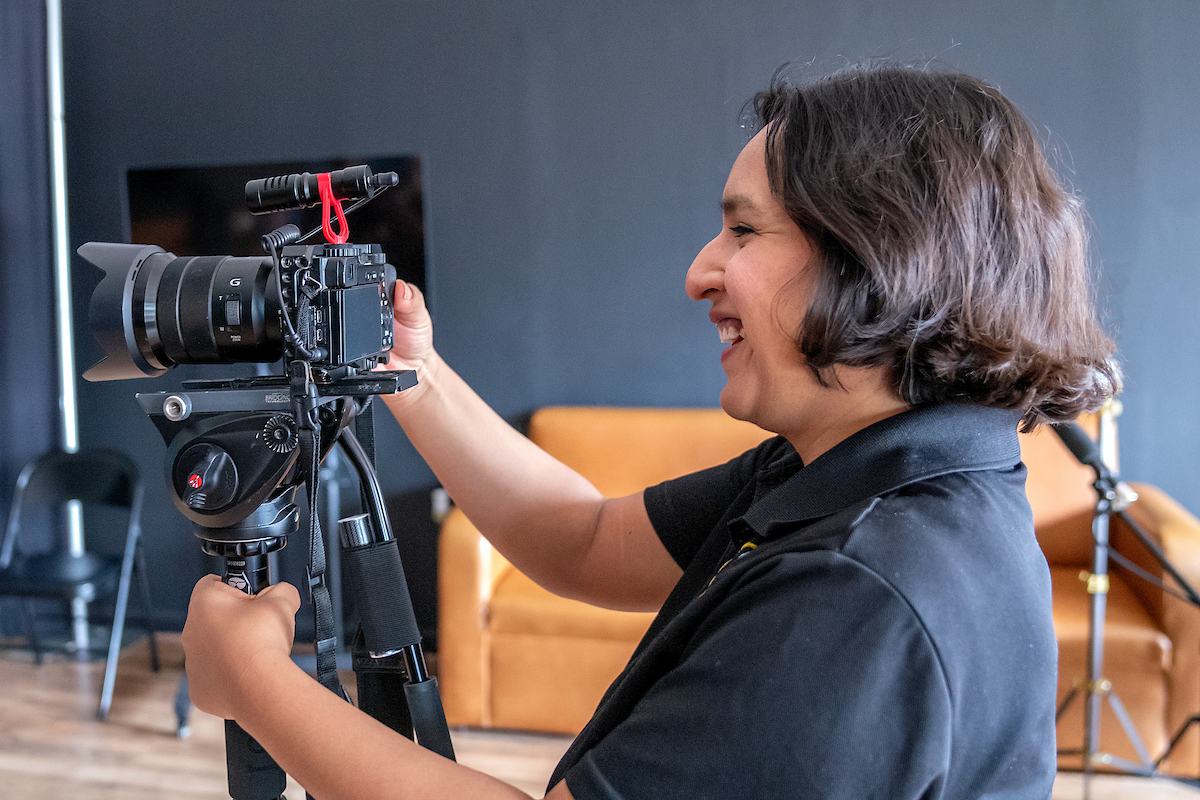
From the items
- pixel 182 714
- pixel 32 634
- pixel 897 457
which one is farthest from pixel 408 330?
pixel 32 634

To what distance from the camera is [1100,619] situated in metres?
1.85

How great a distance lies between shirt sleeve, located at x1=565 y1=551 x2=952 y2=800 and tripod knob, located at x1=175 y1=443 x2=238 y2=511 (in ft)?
1.31

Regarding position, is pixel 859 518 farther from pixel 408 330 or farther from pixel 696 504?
pixel 408 330

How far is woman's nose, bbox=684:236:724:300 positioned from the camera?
28.5 inches

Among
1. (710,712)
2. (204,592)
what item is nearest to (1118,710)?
(710,712)

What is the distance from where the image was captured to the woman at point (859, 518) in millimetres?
499

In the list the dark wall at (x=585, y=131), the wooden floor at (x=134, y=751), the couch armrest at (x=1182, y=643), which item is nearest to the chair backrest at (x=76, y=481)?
the dark wall at (x=585, y=131)

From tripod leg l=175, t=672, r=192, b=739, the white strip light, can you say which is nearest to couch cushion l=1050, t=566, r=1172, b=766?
tripod leg l=175, t=672, r=192, b=739

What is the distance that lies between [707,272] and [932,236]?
187mm

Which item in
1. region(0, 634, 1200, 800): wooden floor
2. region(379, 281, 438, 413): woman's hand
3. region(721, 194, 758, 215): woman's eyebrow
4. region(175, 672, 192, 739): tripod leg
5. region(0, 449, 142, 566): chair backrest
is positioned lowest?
region(0, 634, 1200, 800): wooden floor

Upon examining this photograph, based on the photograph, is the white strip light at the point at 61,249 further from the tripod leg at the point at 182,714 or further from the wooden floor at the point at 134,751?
the tripod leg at the point at 182,714

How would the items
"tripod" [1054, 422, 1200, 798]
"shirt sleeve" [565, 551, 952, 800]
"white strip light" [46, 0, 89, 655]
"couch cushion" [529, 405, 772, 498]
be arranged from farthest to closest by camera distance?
Answer: "white strip light" [46, 0, 89, 655] < "couch cushion" [529, 405, 772, 498] < "tripod" [1054, 422, 1200, 798] < "shirt sleeve" [565, 551, 952, 800]

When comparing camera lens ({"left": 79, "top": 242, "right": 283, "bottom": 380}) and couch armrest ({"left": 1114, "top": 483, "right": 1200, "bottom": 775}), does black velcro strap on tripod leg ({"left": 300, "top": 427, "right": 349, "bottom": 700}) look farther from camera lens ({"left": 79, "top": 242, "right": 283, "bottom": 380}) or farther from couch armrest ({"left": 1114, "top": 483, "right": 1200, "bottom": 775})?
couch armrest ({"left": 1114, "top": 483, "right": 1200, "bottom": 775})

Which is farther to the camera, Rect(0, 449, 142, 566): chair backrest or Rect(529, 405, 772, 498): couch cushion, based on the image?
Rect(0, 449, 142, 566): chair backrest
